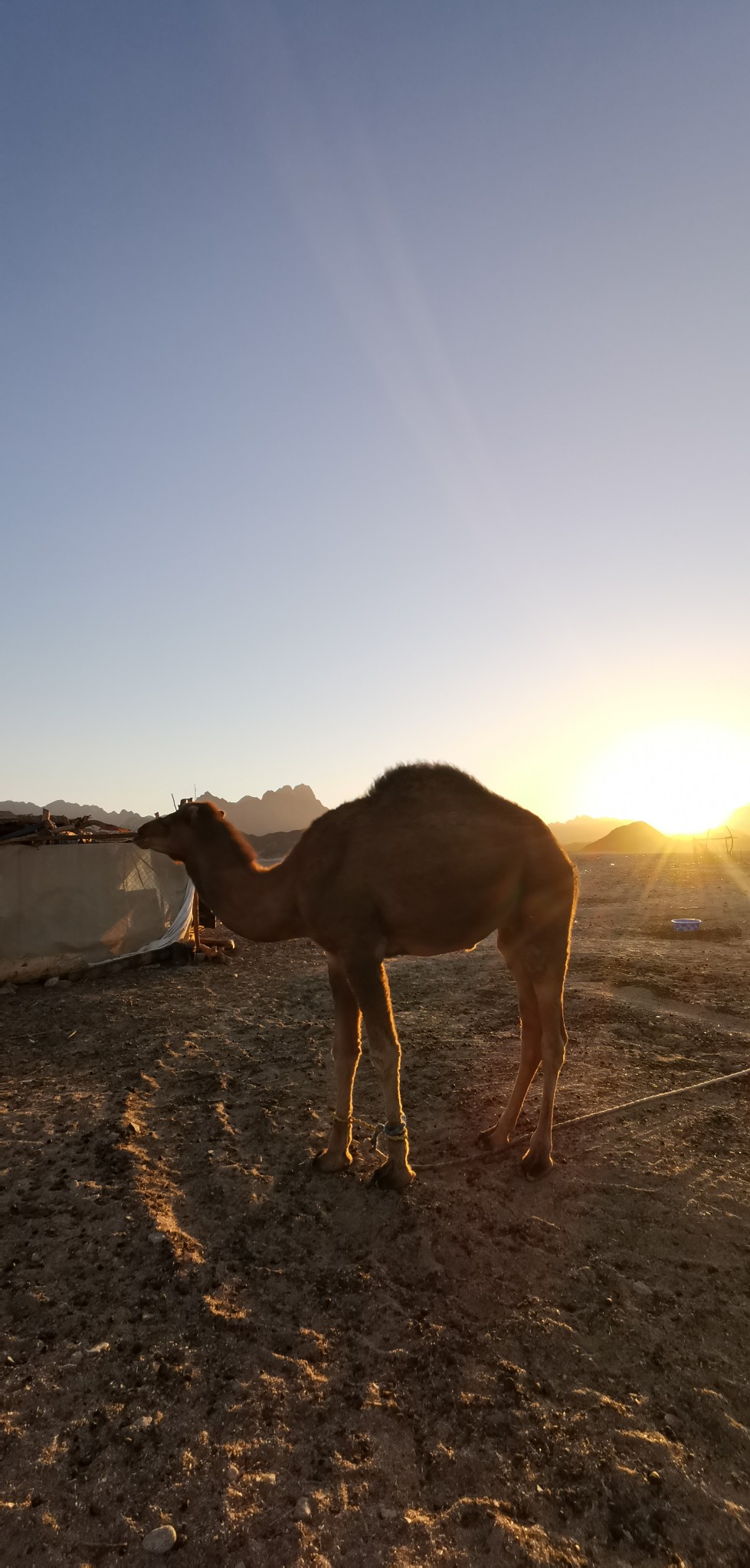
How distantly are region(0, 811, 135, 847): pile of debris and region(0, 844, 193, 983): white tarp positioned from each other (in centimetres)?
14

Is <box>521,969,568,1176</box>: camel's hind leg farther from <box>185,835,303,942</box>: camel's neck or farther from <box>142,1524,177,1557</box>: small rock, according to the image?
<box>142,1524,177,1557</box>: small rock

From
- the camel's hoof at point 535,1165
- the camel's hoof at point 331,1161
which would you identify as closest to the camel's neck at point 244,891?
the camel's hoof at point 331,1161

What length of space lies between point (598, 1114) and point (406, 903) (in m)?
3.24

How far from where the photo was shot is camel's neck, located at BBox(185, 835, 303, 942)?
6.26 metres

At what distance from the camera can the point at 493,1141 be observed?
6.31 meters

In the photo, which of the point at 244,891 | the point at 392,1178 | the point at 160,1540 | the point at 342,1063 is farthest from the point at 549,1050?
the point at 160,1540

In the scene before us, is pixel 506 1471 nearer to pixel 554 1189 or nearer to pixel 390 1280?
pixel 390 1280

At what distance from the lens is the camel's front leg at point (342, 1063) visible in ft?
19.5

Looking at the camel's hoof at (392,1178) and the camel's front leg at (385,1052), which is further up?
the camel's front leg at (385,1052)

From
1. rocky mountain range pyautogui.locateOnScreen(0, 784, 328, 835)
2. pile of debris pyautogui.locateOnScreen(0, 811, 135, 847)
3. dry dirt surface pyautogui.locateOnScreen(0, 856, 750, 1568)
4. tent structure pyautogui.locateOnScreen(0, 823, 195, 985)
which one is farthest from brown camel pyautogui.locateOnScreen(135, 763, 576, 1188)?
rocky mountain range pyautogui.locateOnScreen(0, 784, 328, 835)

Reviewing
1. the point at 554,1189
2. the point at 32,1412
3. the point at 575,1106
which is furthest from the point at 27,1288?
the point at 575,1106

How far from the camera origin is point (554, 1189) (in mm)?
5586

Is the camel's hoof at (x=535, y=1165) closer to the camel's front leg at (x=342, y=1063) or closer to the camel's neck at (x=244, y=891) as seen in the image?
the camel's front leg at (x=342, y=1063)

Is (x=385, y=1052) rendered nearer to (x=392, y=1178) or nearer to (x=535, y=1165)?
(x=392, y=1178)
